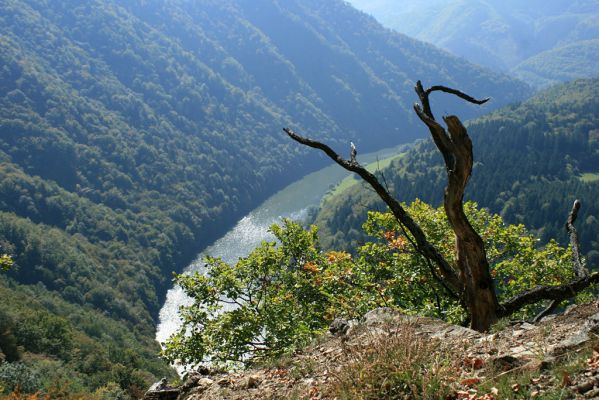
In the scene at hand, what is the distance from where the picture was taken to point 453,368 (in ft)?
21.4

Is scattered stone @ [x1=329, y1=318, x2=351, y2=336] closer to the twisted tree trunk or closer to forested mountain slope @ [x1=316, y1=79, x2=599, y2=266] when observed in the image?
the twisted tree trunk

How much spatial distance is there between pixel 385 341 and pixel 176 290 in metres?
139

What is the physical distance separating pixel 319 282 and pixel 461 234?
28.3 feet

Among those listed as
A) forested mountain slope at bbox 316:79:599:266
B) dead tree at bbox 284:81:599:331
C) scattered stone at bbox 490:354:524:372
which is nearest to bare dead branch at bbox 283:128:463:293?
dead tree at bbox 284:81:599:331

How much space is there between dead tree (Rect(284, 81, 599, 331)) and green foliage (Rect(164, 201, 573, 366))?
416cm

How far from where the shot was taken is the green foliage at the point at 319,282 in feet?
52.5

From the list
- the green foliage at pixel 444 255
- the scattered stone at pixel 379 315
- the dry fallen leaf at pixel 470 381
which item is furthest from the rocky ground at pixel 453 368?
the green foliage at pixel 444 255

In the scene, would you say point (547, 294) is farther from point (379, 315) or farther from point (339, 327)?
point (339, 327)

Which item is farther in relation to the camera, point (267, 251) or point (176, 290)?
point (176, 290)

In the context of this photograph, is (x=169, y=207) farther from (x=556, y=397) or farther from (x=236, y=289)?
(x=556, y=397)

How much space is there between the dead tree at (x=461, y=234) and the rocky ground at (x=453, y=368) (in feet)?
3.33

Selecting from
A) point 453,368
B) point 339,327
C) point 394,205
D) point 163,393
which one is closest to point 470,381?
point 453,368

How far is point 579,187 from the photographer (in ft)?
554

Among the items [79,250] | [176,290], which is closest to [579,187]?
[176,290]
